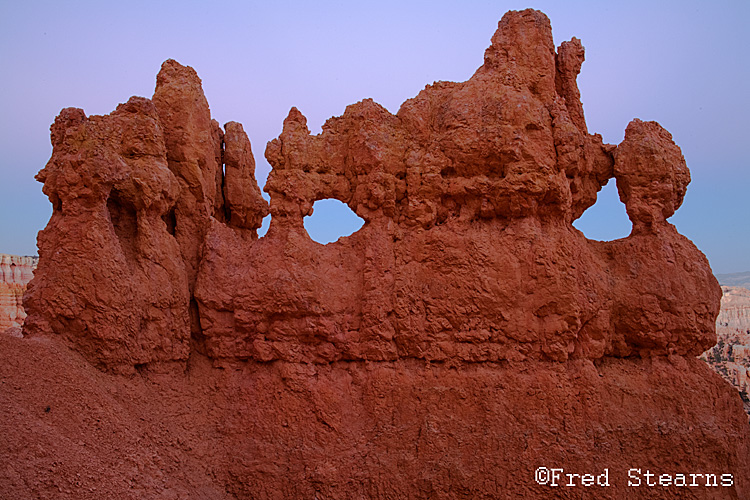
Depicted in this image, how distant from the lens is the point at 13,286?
27375 mm

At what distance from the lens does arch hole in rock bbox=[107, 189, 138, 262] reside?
838 centimetres

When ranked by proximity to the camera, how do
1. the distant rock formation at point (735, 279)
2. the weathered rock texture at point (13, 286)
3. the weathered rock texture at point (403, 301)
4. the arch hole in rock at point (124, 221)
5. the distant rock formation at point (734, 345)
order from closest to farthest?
the weathered rock texture at point (403, 301) → the arch hole in rock at point (124, 221) → the distant rock formation at point (734, 345) → the weathered rock texture at point (13, 286) → the distant rock formation at point (735, 279)

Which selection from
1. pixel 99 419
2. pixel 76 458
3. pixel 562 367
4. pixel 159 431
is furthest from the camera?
pixel 562 367

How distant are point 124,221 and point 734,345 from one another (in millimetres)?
29768

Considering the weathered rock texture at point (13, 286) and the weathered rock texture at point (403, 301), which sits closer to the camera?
the weathered rock texture at point (403, 301)

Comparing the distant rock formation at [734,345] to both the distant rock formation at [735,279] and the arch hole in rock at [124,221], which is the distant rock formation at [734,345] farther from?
the distant rock formation at [735,279]

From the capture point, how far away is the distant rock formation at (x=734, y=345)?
21.2 metres

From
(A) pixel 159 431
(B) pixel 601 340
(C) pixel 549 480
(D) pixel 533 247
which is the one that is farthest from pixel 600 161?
(A) pixel 159 431

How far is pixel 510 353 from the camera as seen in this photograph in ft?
28.2

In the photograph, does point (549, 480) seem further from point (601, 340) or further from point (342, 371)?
point (342, 371)

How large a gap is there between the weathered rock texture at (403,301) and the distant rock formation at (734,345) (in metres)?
10.9

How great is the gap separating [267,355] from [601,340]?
15.8 ft

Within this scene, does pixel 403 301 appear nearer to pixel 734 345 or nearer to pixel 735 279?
pixel 734 345

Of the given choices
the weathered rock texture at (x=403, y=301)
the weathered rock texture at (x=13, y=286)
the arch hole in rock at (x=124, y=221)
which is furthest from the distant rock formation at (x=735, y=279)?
the arch hole in rock at (x=124, y=221)
